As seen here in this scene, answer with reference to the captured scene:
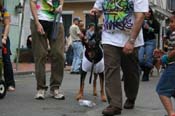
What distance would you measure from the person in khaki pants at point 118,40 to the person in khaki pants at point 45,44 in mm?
1288

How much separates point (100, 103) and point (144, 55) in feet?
16.6

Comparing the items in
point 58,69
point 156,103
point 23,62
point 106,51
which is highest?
point 106,51

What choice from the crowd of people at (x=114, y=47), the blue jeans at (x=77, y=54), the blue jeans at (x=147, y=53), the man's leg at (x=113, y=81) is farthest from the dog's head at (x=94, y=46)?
the blue jeans at (x=77, y=54)

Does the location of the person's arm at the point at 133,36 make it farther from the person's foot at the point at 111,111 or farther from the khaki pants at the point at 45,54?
the khaki pants at the point at 45,54

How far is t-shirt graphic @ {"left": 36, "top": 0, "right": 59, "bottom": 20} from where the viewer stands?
769cm

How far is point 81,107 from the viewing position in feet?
23.4

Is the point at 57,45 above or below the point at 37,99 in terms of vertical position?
above

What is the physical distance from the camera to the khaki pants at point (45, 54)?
25.0 feet

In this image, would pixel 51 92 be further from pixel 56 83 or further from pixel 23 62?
pixel 23 62

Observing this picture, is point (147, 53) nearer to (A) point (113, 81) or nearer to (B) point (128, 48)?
(A) point (113, 81)

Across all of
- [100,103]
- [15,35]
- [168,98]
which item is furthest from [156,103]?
[15,35]

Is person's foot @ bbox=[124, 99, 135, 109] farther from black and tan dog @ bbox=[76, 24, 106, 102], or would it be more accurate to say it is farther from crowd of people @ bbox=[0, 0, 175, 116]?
black and tan dog @ bbox=[76, 24, 106, 102]

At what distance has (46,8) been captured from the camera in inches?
304

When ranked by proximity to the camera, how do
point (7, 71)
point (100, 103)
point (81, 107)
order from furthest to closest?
point (7, 71) → point (100, 103) → point (81, 107)
